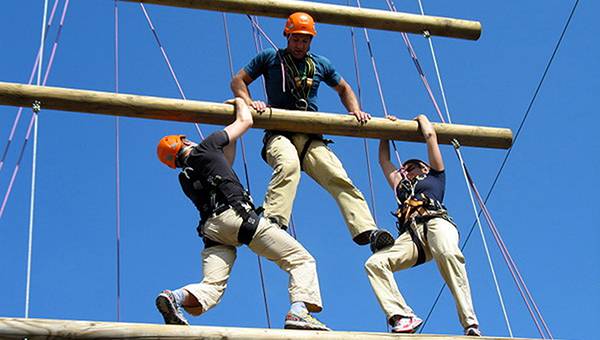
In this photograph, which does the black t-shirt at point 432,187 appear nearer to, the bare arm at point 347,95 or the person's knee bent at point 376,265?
the person's knee bent at point 376,265

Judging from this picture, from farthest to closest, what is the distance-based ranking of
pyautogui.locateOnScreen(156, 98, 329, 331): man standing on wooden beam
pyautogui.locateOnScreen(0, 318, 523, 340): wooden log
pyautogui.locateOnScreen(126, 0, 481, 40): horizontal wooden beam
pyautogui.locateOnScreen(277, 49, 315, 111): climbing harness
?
pyautogui.locateOnScreen(126, 0, 481, 40): horizontal wooden beam → pyautogui.locateOnScreen(277, 49, 315, 111): climbing harness → pyautogui.locateOnScreen(156, 98, 329, 331): man standing on wooden beam → pyautogui.locateOnScreen(0, 318, 523, 340): wooden log

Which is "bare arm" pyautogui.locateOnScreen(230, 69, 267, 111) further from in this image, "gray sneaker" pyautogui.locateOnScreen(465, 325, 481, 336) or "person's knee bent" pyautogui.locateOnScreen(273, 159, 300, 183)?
"gray sneaker" pyautogui.locateOnScreen(465, 325, 481, 336)

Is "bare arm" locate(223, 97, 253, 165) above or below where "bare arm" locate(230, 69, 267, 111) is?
below

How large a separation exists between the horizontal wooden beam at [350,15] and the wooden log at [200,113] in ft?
4.67

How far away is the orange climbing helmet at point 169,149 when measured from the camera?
7.75 m

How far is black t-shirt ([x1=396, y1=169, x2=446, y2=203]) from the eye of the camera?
314 inches

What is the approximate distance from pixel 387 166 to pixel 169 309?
2.25 metres

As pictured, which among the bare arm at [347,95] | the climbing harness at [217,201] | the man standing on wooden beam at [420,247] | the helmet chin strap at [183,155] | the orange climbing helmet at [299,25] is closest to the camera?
the climbing harness at [217,201]

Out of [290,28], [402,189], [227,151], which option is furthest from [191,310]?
[290,28]

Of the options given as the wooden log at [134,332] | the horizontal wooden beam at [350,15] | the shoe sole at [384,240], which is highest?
the horizontal wooden beam at [350,15]

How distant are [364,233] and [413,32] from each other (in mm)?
2416

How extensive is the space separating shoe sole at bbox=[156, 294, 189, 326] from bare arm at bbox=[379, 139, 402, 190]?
2.04 m

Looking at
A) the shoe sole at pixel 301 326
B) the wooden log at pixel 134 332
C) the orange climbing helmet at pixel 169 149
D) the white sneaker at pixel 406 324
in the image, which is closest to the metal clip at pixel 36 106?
the orange climbing helmet at pixel 169 149

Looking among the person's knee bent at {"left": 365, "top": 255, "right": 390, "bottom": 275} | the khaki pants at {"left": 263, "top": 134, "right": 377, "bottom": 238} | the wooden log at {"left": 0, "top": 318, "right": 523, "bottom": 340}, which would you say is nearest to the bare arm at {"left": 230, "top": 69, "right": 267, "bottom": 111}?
the khaki pants at {"left": 263, "top": 134, "right": 377, "bottom": 238}
